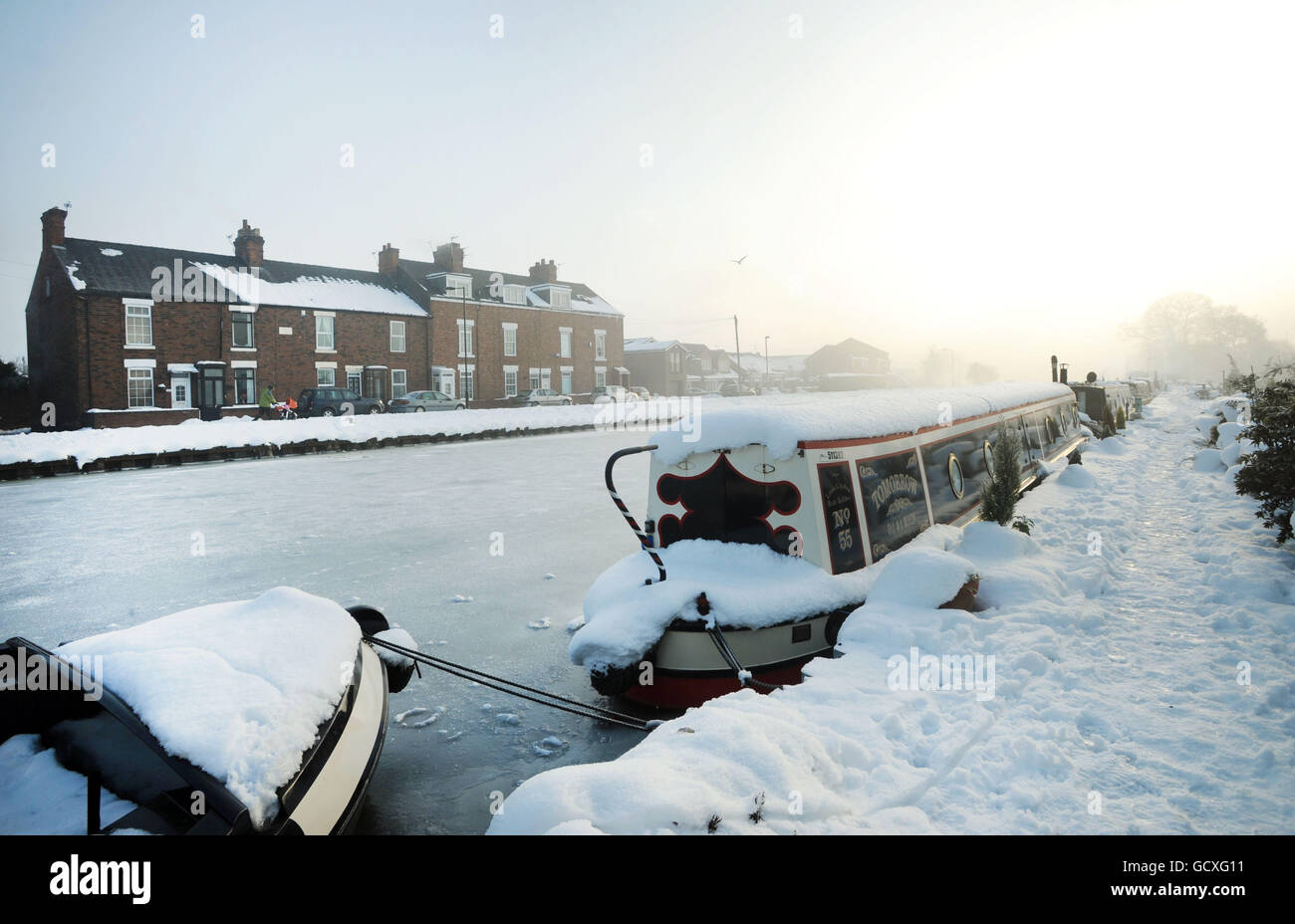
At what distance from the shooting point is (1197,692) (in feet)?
12.9

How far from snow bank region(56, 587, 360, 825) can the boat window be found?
6255mm

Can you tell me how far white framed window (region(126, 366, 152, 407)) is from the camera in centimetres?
3306

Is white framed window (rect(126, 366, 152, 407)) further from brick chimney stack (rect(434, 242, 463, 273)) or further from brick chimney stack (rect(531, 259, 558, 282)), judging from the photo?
brick chimney stack (rect(531, 259, 558, 282))

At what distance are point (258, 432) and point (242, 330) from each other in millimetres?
14437

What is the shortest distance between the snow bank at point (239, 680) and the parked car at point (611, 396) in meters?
42.5

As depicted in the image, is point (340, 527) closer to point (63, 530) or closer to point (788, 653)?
point (63, 530)

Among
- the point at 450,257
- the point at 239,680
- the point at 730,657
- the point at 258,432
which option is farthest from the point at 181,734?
the point at 450,257

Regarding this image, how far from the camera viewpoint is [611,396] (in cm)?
4872

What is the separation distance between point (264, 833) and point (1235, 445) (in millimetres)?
15998

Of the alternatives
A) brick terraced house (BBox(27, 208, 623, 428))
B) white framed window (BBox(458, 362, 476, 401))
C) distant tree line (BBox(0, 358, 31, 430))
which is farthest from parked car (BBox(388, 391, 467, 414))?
distant tree line (BBox(0, 358, 31, 430))

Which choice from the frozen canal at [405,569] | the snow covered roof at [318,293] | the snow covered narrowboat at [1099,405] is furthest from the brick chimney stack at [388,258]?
the snow covered narrowboat at [1099,405]

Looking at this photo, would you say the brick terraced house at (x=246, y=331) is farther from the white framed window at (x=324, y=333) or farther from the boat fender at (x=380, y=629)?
the boat fender at (x=380, y=629)

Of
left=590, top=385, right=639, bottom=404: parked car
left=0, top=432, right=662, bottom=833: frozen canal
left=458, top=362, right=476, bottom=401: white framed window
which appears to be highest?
left=458, top=362, right=476, bottom=401: white framed window
